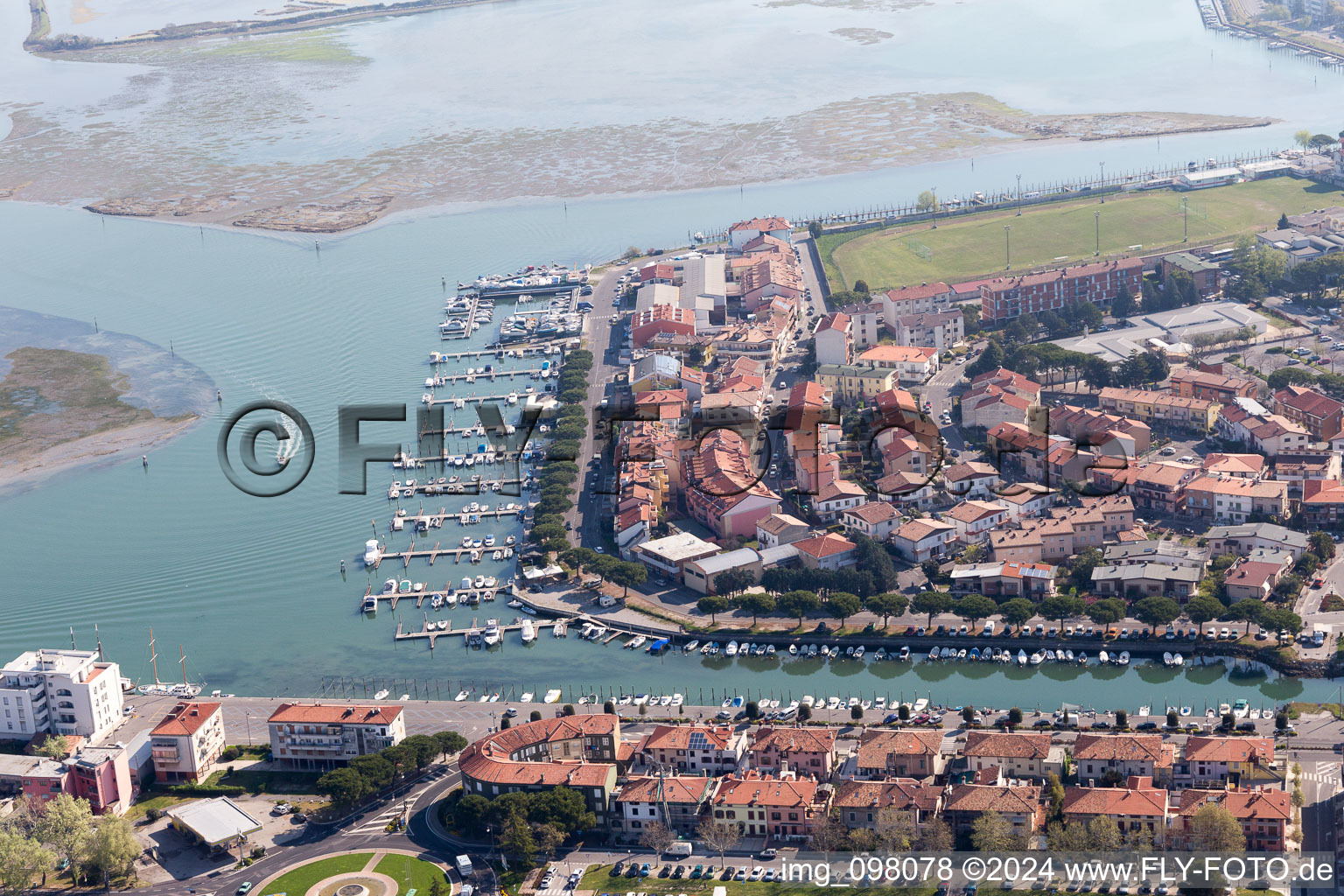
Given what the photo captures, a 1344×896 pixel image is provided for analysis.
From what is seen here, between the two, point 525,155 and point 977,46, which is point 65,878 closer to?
point 525,155

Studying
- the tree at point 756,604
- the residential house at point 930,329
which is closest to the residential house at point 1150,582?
the tree at point 756,604

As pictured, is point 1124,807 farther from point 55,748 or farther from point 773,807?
point 55,748

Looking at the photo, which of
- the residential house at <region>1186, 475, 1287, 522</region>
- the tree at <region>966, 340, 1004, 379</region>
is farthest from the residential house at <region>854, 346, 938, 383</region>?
the residential house at <region>1186, 475, 1287, 522</region>

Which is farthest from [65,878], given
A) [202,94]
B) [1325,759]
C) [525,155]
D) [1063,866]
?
[202,94]

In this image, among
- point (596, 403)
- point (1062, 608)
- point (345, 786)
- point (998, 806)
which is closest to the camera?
point (998, 806)

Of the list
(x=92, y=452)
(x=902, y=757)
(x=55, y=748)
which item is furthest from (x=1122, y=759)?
(x=92, y=452)

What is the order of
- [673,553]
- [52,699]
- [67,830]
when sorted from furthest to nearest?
[673,553] < [52,699] < [67,830]

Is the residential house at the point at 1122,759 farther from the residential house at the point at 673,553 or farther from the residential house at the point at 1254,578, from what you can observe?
the residential house at the point at 673,553
